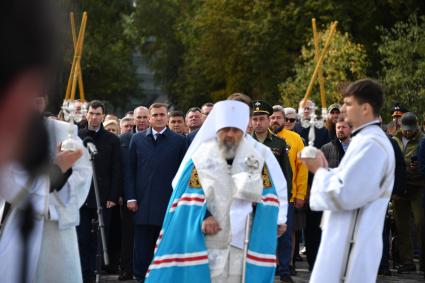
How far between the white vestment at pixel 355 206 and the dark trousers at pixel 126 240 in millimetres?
6577

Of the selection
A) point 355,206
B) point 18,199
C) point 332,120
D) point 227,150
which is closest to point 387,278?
point 332,120

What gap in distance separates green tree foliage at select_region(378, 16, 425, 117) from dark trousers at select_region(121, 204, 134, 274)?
16.7 meters

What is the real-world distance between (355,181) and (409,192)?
7520 millimetres

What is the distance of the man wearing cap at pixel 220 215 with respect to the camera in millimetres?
8633

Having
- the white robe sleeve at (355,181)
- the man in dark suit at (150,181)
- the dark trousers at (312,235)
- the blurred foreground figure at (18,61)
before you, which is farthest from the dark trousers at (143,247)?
the blurred foreground figure at (18,61)

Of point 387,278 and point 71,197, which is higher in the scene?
point 71,197

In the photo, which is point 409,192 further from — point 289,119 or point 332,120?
point 289,119

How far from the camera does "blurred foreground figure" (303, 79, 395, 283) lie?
21.6 ft

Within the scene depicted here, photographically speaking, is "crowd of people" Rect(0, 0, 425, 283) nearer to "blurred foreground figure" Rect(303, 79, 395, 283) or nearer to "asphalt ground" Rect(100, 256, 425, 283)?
"blurred foreground figure" Rect(303, 79, 395, 283)

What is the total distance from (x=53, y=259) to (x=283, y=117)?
6.49 metres

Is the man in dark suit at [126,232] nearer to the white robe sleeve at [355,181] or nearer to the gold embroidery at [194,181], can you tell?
the gold embroidery at [194,181]

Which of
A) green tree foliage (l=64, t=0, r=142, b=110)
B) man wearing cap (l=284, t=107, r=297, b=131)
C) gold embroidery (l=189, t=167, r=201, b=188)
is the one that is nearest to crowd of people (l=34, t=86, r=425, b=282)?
man wearing cap (l=284, t=107, r=297, b=131)

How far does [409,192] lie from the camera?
13.9 metres

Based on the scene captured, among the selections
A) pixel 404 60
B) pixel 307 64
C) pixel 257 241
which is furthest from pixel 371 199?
pixel 307 64
